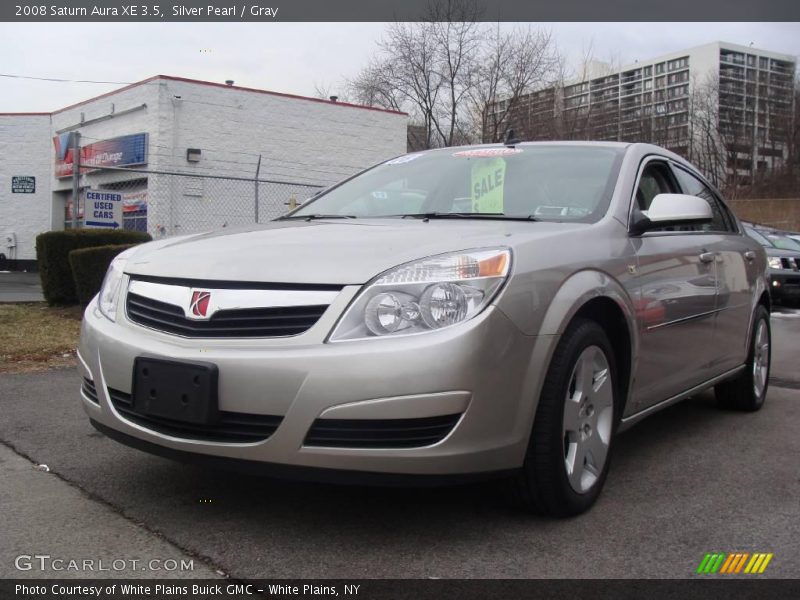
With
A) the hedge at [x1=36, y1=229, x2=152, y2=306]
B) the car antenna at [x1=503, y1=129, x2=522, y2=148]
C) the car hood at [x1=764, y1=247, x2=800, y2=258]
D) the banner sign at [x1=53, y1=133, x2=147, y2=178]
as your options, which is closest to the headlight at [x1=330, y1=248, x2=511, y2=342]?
the car antenna at [x1=503, y1=129, x2=522, y2=148]

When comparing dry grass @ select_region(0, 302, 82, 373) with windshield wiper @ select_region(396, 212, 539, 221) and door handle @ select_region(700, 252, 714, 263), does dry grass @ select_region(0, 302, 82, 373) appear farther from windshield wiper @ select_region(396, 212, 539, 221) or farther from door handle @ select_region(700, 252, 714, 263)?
door handle @ select_region(700, 252, 714, 263)

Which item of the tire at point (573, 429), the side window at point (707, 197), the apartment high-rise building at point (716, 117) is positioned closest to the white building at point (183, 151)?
the apartment high-rise building at point (716, 117)

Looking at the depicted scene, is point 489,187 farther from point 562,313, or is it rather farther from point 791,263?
point 791,263

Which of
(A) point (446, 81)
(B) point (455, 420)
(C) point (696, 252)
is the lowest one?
(B) point (455, 420)

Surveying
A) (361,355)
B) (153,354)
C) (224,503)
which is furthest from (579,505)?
(153,354)

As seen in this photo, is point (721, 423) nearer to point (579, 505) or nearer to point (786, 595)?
point (579, 505)

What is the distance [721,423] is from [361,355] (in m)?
3.16

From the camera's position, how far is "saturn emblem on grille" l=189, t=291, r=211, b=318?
2.67 metres

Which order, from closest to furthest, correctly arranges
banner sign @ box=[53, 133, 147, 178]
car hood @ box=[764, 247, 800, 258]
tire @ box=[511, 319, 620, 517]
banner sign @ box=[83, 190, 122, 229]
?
tire @ box=[511, 319, 620, 517]
banner sign @ box=[83, 190, 122, 229]
car hood @ box=[764, 247, 800, 258]
banner sign @ box=[53, 133, 147, 178]

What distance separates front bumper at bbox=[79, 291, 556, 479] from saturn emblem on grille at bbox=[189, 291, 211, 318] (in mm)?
104

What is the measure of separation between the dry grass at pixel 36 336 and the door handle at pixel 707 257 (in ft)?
15.8

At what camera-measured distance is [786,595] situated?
2369 mm

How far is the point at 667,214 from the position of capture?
3.47 meters

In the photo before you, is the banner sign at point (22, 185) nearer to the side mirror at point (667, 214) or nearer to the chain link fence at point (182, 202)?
the chain link fence at point (182, 202)
